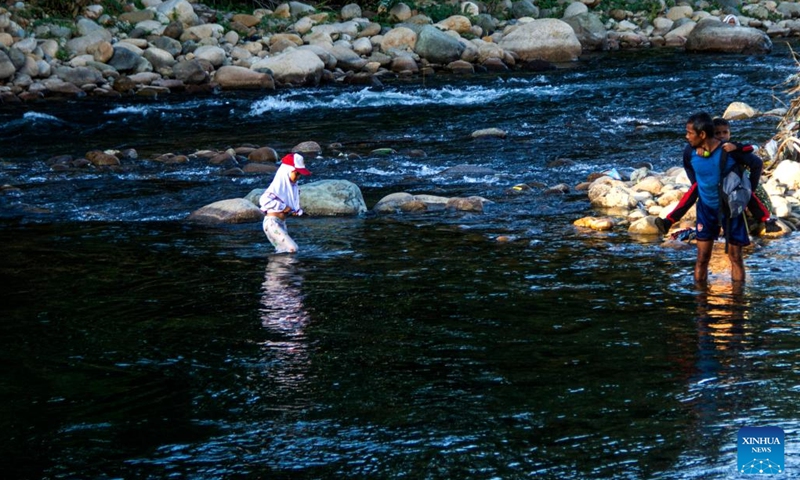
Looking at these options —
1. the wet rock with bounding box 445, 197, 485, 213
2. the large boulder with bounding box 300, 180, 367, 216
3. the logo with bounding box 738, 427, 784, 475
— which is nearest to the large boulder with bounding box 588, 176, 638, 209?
the wet rock with bounding box 445, 197, 485, 213

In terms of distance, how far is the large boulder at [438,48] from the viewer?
84.1 feet

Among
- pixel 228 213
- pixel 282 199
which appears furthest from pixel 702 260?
pixel 228 213

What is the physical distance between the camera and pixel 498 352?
22.7 ft

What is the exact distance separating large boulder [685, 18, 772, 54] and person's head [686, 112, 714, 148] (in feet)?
63.5

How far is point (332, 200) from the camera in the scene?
12117 millimetres

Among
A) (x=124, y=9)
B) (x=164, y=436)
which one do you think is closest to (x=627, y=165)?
(x=164, y=436)

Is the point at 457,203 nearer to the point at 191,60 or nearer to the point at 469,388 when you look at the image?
the point at 469,388

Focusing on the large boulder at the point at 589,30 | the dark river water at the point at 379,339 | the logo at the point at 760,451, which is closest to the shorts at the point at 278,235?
the dark river water at the point at 379,339

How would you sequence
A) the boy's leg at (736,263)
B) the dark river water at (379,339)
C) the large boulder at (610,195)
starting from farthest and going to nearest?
the large boulder at (610,195) < the boy's leg at (736,263) < the dark river water at (379,339)

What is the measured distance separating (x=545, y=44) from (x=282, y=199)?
59.0 ft

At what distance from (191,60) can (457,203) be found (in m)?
13.2

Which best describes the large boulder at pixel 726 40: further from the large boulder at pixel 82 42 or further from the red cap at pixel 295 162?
the red cap at pixel 295 162

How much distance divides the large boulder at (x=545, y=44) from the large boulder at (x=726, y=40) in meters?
2.84

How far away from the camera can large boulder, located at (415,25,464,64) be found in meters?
25.6
